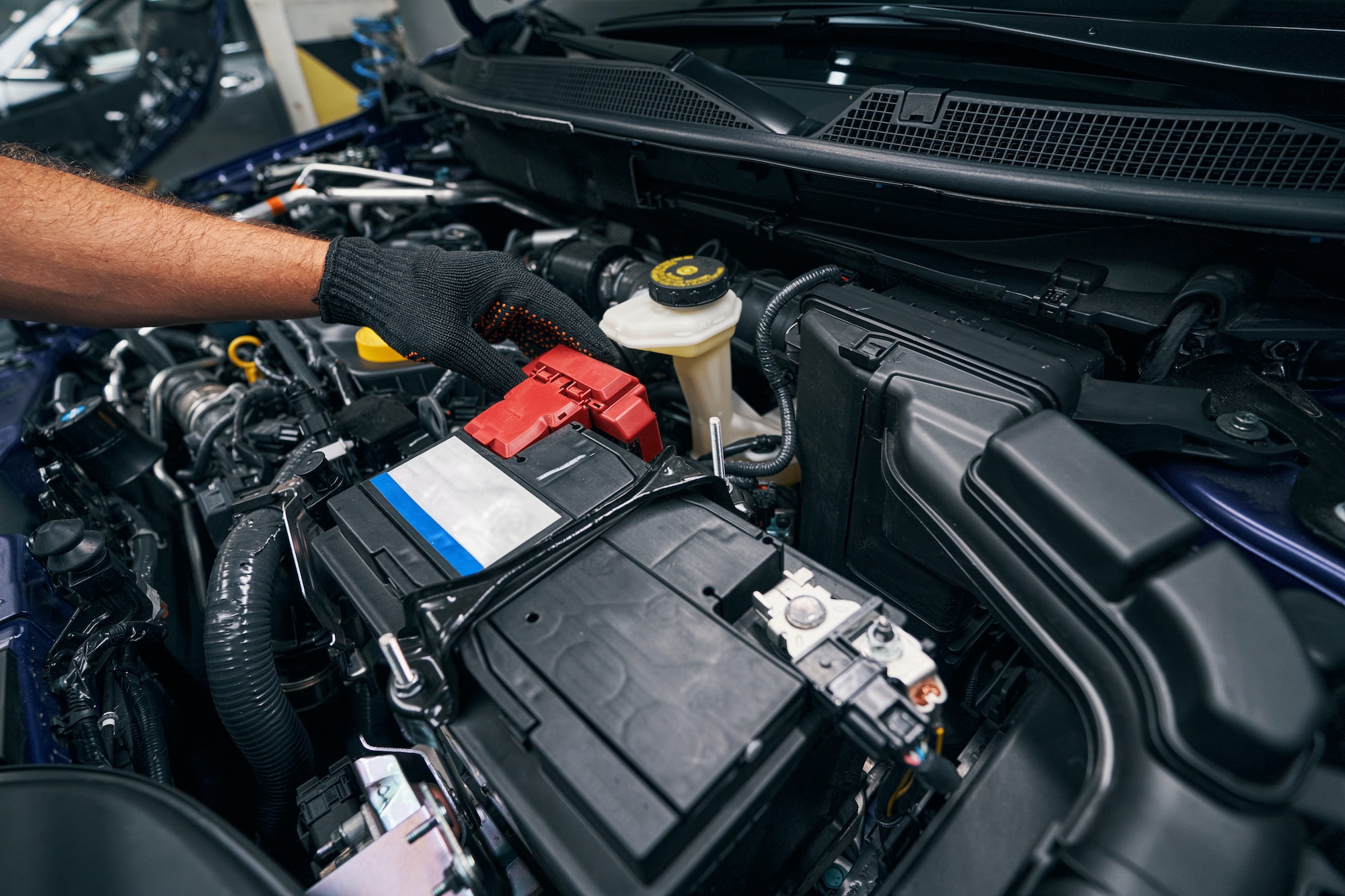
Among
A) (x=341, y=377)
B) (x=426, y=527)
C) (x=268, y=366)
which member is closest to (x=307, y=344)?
(x=268, y=366)

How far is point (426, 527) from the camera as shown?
99 centimetres

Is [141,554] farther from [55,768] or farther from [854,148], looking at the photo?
[854,148]

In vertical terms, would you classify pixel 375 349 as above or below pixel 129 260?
below

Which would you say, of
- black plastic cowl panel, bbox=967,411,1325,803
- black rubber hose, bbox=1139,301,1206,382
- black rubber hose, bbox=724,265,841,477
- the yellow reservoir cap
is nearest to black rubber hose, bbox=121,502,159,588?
the yellow reservoir cap

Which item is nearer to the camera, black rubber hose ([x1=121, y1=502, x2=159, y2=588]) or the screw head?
A: the screw head

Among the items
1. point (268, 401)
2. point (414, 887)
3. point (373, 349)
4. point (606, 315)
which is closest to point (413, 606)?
point (414, 887)

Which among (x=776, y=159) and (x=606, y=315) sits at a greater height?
(x=776, y=159)

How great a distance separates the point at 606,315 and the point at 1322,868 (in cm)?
124

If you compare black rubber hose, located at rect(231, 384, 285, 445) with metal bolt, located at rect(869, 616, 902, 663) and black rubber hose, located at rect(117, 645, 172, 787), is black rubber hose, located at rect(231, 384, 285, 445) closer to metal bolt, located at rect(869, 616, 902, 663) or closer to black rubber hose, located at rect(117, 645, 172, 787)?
black rubber hose, located at rect(117, 645, 172, 787)

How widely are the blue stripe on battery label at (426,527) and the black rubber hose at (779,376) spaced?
0.50 metres

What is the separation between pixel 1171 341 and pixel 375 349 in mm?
1665

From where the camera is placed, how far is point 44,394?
170 centimetres

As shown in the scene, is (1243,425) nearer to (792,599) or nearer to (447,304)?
(792,599)

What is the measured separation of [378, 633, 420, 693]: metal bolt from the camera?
2.65 ft
